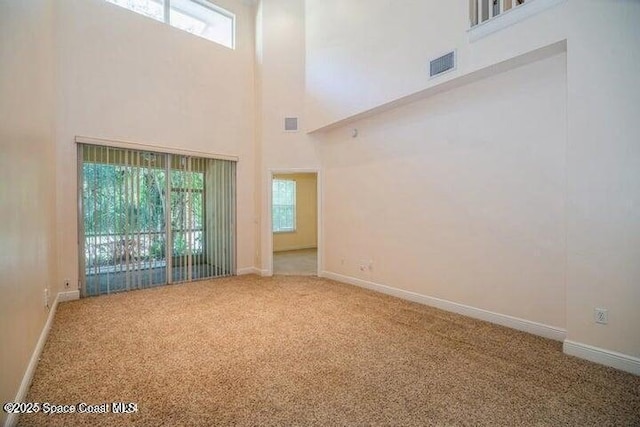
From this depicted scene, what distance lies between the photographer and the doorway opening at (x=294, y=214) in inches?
359

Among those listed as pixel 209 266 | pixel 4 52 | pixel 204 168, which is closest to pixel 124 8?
pixel 204 168

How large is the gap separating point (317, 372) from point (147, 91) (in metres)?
4.94

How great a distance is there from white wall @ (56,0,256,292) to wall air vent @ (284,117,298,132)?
77 centimetres

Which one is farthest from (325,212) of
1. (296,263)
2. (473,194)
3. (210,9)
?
(210,9)

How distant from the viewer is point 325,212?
19.0ft

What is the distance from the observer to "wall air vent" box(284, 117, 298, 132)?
5820 millimetres

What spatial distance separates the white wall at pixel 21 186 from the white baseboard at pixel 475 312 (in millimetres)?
3985

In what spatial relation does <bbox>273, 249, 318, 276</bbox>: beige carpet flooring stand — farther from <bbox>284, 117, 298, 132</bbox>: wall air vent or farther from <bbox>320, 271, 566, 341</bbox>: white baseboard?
<bbox>284, 117, 298, 132</bbox>: wall air vent

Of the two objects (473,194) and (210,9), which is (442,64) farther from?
(210,9)

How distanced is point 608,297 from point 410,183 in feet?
7.83

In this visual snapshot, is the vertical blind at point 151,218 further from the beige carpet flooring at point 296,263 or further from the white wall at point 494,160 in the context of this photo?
the white wall at point 494,160

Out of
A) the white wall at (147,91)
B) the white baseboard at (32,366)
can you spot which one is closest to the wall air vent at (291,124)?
the white wall at (147,91)

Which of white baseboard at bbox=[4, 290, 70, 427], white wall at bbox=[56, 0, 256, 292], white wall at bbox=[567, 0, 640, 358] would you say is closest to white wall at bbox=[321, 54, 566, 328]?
white wall at bbox=[567, 0, 640, 358]

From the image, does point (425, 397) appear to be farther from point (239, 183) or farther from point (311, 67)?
point (311, 67)
